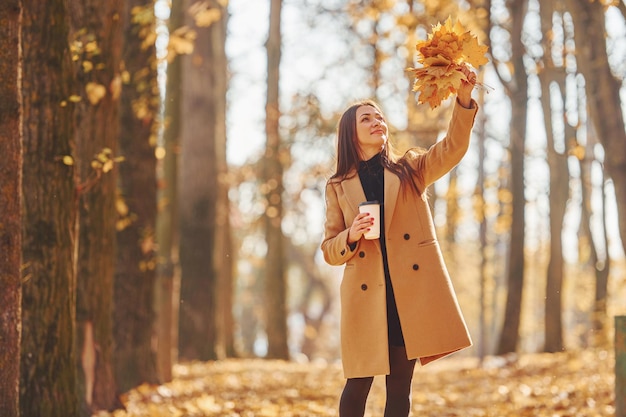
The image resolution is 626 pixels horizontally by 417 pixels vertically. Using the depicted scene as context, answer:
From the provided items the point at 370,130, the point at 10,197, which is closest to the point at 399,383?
the point at 370,130

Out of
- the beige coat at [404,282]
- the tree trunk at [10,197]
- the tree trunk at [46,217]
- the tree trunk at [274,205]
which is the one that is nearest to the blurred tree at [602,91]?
the beige coat at [404,282]

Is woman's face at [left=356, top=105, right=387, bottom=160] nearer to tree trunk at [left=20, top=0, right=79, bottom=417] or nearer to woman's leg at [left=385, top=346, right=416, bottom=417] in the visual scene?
woman's leg at [left=385, top=346, right=416, bottom=417]

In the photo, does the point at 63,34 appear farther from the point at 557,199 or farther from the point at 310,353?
the point at 310,353

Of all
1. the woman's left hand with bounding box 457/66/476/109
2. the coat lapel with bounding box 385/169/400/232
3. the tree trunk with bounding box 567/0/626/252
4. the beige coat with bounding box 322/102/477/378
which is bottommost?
the beige coat with bounding box 322/102/477/378

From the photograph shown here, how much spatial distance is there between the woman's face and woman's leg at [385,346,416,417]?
1.12 metres

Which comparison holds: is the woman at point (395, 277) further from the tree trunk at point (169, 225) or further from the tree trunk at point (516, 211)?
the tree trunk at point (516, 211)

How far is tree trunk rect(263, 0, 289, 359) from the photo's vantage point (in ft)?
61.5

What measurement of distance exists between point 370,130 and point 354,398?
148cm

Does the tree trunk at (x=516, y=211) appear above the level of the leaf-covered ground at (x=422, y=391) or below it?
above

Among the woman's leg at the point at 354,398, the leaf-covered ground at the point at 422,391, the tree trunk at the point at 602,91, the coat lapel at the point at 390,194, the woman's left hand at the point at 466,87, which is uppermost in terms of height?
the tree trunk at the point at 602,91

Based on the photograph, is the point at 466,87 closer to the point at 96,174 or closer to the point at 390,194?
the point at 390,194

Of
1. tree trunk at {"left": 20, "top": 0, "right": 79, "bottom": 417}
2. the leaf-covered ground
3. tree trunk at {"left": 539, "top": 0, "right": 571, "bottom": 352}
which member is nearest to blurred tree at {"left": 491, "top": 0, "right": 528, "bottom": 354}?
tree trunk at {"left": 539, "top": 0, "right": 571, "bottom": 352}

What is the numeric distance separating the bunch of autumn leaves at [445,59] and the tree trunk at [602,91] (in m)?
4.49

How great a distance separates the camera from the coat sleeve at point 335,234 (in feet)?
16.4
